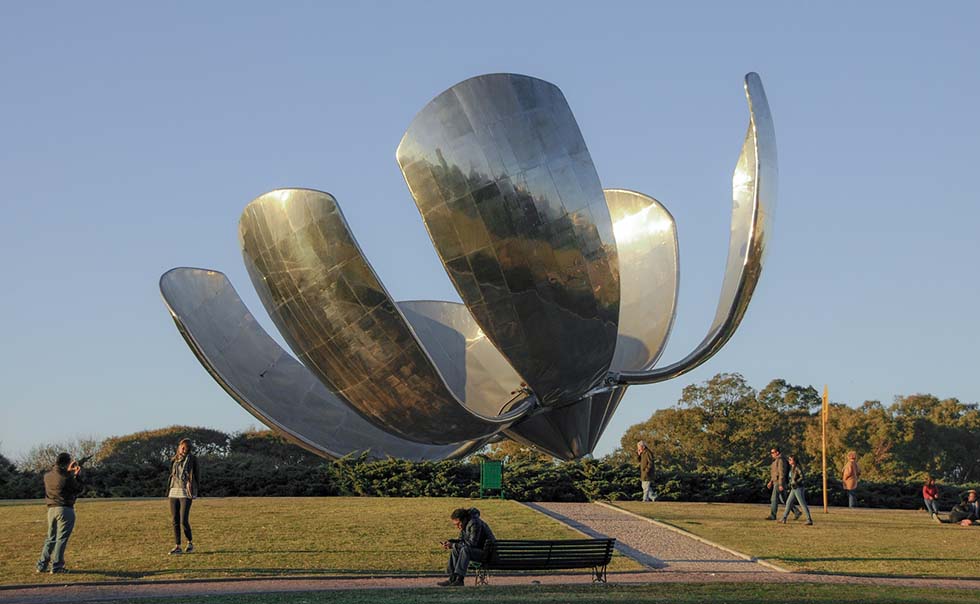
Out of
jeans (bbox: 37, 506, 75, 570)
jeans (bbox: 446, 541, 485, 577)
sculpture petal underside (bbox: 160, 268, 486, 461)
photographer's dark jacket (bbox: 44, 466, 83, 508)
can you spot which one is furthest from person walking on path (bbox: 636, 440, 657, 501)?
jeans (bbox: 37, 506, 75, 570)

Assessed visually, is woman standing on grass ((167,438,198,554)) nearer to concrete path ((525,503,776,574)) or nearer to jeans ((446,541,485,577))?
jeans ((446,541,485,577))

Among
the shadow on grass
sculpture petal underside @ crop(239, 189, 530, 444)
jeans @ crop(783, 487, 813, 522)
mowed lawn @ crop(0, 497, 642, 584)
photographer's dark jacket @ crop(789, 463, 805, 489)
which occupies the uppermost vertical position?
sculpture petal underside @ crop(239, 189, 530, 444)

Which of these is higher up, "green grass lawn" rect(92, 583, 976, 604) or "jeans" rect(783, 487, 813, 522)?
"jeans" rect(783, 487, 813, 522)

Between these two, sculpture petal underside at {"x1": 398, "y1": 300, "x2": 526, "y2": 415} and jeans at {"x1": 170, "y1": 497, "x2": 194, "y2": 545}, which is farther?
sculpture petal underside at {"x1": 398, "y1": 300, "x2": 526, "y2": 415}

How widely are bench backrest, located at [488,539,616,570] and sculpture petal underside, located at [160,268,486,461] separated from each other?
912 centimetres

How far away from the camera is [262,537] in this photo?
13875 mm

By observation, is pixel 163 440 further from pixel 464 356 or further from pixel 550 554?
pixel 550 554

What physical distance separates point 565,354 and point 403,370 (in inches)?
95.1

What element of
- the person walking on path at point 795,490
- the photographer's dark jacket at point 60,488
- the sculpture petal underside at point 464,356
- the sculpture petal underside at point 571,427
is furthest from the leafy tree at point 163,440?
the photographer's dark jacket at point 60,488

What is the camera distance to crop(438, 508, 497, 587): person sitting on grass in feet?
35.3

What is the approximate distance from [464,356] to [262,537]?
9309 mm

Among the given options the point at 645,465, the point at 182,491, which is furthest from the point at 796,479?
the point at 182,491

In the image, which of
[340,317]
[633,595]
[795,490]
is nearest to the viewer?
[633,595]

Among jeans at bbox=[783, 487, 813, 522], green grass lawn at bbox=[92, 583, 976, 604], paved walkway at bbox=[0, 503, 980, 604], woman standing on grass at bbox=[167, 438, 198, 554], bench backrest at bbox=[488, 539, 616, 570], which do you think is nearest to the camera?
green grass lawn at bbox=[92, 583, 976, 604]
